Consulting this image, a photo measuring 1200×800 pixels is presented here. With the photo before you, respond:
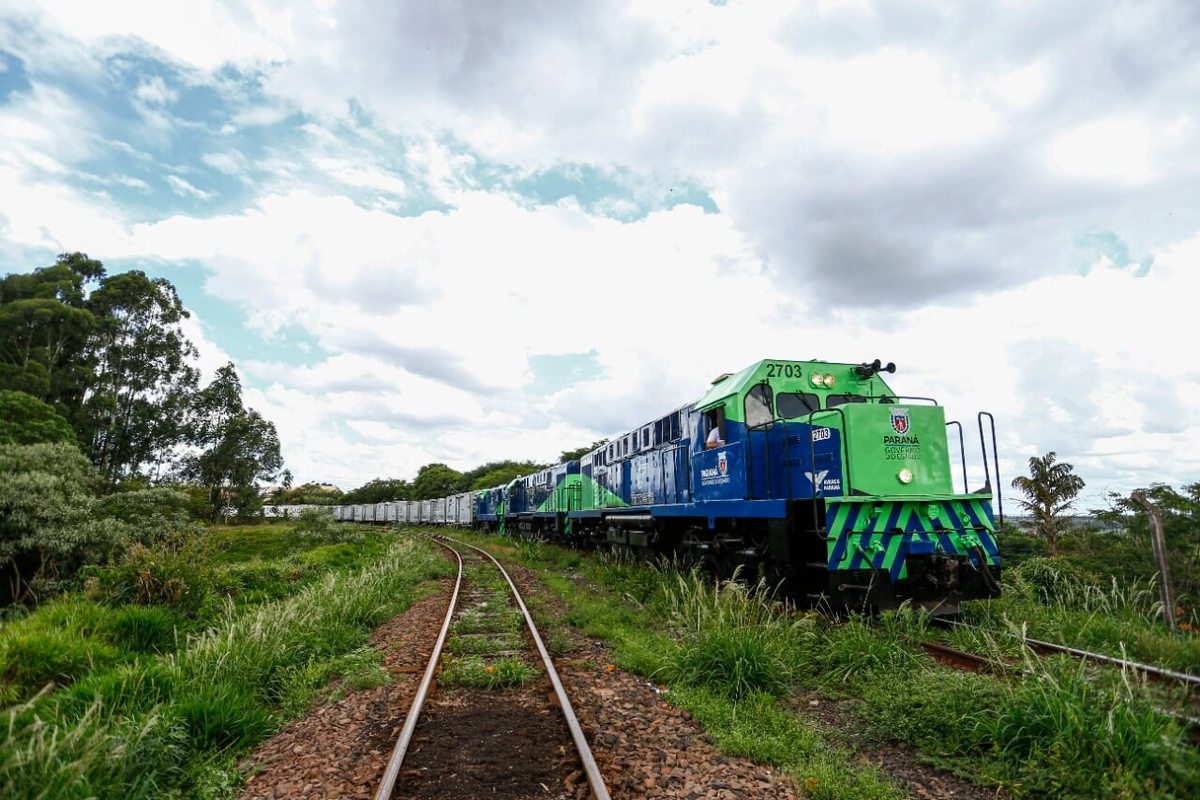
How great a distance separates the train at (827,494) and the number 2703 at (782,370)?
2cm

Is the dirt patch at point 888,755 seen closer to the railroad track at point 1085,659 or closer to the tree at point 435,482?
the railroad track at point 1085,659

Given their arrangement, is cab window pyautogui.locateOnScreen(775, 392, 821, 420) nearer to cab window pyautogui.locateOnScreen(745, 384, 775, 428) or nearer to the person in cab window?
cab window pyautogui.locateOnScreen(745, 384, 775, 428)

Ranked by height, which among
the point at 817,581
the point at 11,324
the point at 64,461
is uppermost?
the point at 11,324

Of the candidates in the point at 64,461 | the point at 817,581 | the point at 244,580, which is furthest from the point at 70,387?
the point at 817,581

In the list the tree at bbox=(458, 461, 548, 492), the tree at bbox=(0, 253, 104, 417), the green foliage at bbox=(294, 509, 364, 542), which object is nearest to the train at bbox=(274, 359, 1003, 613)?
the green foliage at bbox=(294, 509, 364, 542)

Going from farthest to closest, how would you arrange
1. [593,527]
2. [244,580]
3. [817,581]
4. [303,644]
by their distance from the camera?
[593,527], [244,580], [817,581], [303,644]

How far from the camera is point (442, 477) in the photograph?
307 ft

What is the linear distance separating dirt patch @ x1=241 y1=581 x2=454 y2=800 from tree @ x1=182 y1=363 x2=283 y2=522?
45.1m

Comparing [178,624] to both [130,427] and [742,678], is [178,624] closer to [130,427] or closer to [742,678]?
[742,678]

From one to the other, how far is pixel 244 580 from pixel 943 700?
1193 cm

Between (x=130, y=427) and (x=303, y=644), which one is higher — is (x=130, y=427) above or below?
above

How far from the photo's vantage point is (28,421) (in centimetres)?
2555

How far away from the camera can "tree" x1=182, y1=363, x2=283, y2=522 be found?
46406 millimetres

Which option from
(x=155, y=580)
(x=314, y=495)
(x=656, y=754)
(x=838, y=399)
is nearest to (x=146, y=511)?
(x=155, y=580)
